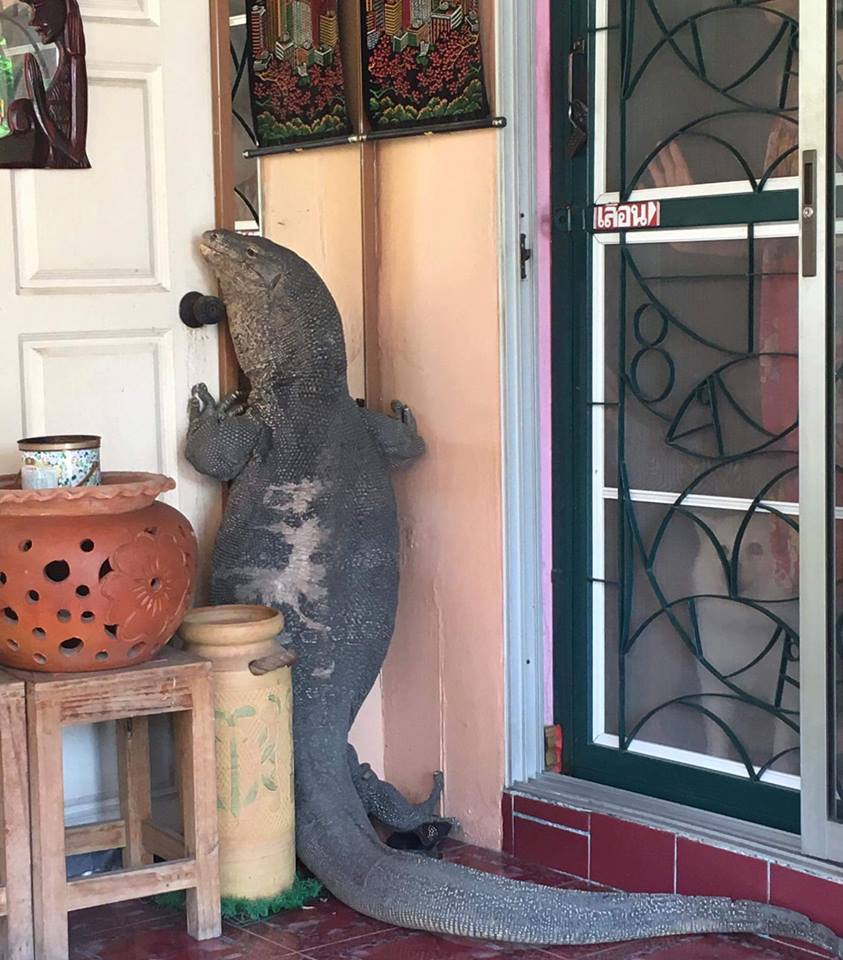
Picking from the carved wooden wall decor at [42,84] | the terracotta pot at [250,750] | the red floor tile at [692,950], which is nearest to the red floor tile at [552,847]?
the red floor tile at [692,950]

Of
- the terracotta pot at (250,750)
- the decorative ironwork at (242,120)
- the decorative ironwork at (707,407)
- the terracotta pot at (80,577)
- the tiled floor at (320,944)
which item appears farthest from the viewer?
the decorative ironwork at (242,120)

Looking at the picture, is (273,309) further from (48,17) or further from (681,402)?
(681,402)

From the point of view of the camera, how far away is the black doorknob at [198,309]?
3.44 meters

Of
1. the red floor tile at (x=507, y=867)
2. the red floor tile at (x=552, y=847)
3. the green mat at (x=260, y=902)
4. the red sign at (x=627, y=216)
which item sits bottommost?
the red floor tile at (x=507, y=867)

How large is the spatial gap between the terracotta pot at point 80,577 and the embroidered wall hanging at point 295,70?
1.07 metres

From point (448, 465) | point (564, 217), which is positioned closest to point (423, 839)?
point (448, 465)

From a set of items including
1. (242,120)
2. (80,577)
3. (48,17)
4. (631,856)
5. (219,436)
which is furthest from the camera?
(242,120)

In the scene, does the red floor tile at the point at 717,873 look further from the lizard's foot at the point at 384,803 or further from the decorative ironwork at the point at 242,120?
the decorative ironwork at the point at 242,120

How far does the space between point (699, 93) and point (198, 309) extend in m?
1.17

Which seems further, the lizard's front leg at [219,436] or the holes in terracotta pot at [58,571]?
the lizard's front leg at [219,436]

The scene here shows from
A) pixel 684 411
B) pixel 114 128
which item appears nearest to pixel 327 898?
pixel 684 411

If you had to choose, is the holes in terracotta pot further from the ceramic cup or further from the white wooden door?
the white wooden door

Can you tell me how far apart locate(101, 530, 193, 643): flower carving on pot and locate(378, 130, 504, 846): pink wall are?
0.80m

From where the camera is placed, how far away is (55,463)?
2.95m
